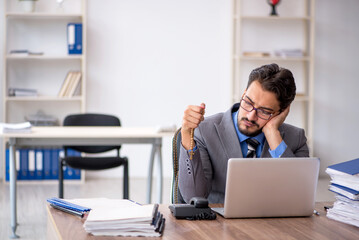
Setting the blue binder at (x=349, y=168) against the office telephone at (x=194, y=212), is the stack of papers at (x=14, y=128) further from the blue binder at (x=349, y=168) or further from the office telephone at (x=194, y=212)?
the blue binder at (x=349, y=168)

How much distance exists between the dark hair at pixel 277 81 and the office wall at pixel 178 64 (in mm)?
3704

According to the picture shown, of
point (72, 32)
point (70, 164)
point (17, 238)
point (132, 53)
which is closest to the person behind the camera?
point (17, 238)

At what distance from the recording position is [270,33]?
5.91 meters

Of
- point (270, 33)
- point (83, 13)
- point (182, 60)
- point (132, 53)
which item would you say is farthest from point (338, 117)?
point (83, 13)

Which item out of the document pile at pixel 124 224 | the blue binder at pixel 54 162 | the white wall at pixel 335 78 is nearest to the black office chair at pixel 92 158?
the blue binder at pixel 54 162

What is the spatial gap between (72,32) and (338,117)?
10.1 feet

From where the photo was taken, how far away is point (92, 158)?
162 inches

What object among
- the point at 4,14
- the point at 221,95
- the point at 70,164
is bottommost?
the point at 70,164

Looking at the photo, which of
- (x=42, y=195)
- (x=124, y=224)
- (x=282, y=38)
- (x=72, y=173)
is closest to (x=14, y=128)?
(x=42, y=195)

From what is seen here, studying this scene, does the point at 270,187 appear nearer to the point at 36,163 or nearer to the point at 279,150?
the point at 279,150

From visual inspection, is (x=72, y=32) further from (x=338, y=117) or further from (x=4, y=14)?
(x=338, y=117)

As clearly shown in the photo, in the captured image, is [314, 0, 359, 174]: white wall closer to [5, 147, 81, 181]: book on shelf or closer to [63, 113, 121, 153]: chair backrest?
[63, 113, 121, 153]: chair backrest

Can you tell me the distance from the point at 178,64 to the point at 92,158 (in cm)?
206

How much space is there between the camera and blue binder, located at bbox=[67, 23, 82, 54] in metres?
5.34
